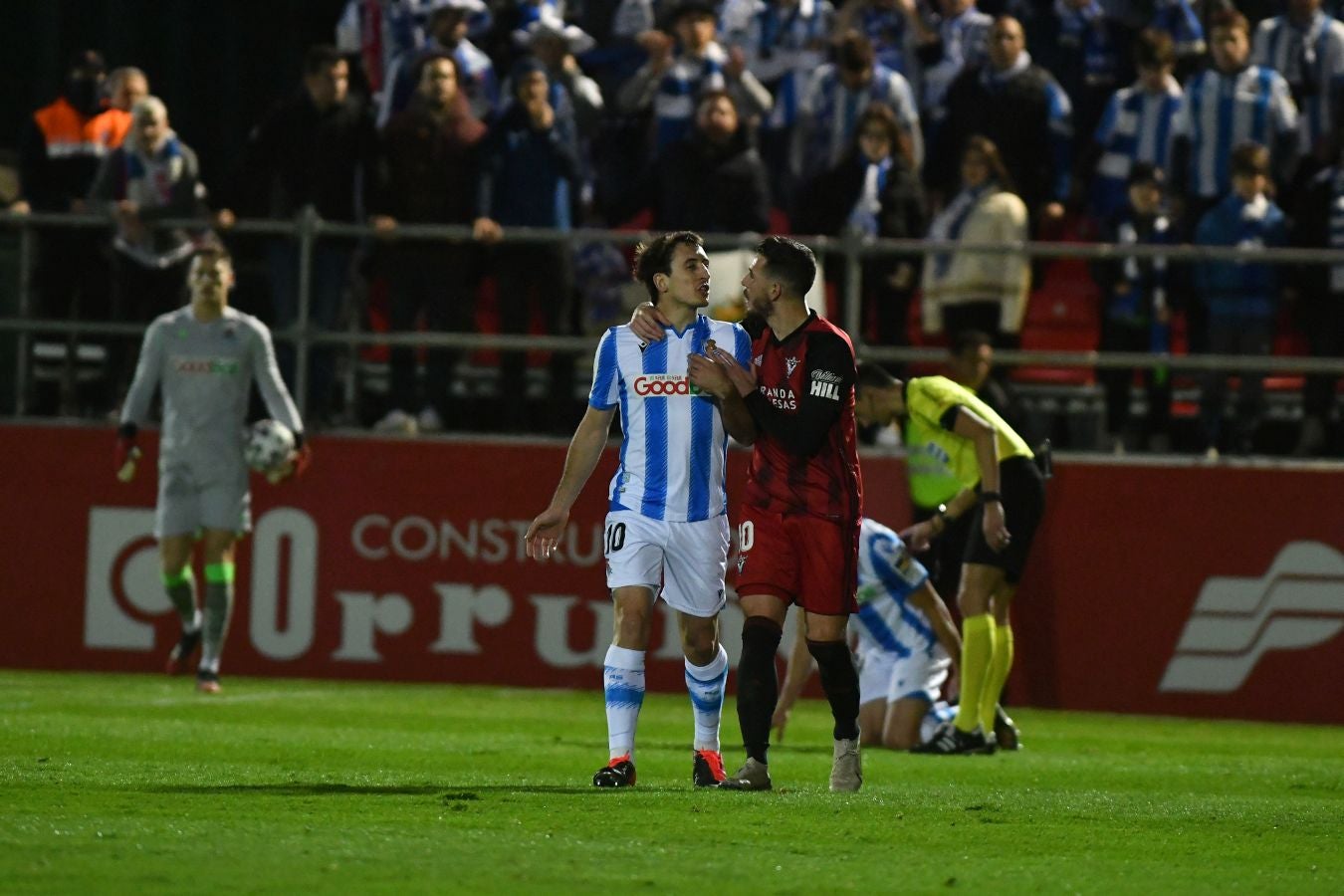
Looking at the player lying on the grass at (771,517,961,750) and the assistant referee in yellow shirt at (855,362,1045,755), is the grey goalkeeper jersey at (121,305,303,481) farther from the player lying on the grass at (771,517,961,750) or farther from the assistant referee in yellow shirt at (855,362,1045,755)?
the assistant referee in yellow shirt at (855,362,1045,755)

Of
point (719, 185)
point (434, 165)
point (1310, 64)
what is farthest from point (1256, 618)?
point (434, 165)

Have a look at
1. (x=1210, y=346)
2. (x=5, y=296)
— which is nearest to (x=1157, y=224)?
(x=1210, y=346)

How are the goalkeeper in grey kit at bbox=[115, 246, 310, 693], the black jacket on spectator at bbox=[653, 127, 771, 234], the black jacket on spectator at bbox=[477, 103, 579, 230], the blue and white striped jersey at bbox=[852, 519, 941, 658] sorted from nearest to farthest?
the blue and white striped jersey at bbox=[852, 519, 941, 658] → the goalkeeper in grey kit at bbox=[115, 246, 310, 693] → the black jacket on spectator at bbox=[653, 127, 771, 234] → the black jacket on spectator at bbox=[477, 103, 579, 230]

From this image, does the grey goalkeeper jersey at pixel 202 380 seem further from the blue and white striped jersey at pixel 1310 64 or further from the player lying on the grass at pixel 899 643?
the blue and white striped jersey at pixel 1310 64

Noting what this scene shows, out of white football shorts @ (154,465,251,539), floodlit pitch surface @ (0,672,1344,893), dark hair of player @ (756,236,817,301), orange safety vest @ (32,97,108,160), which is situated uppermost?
orange safety vest @ (32,97,108,160)

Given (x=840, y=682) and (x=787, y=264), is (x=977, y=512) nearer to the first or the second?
(x=840, y=682)

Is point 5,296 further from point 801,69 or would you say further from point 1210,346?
point 1210,346

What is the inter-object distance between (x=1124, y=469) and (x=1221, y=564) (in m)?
0.83

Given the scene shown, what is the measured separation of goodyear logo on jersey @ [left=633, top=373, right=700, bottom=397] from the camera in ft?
30.1

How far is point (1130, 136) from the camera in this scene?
52.2 feet

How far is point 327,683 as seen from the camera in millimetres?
15766

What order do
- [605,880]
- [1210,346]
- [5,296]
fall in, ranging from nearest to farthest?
1. [605,880]
2. [1210,346]
3. [5,296]

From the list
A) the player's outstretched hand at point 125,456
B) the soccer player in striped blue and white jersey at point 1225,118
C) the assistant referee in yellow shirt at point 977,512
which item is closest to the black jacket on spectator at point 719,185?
the soccer player in striped blue and white jersey at point 1225,118

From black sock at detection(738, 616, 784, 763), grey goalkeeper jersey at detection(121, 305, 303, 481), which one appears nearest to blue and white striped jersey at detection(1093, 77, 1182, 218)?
grey goalkeeper jersey at detection(121, 305, 303, 481)
